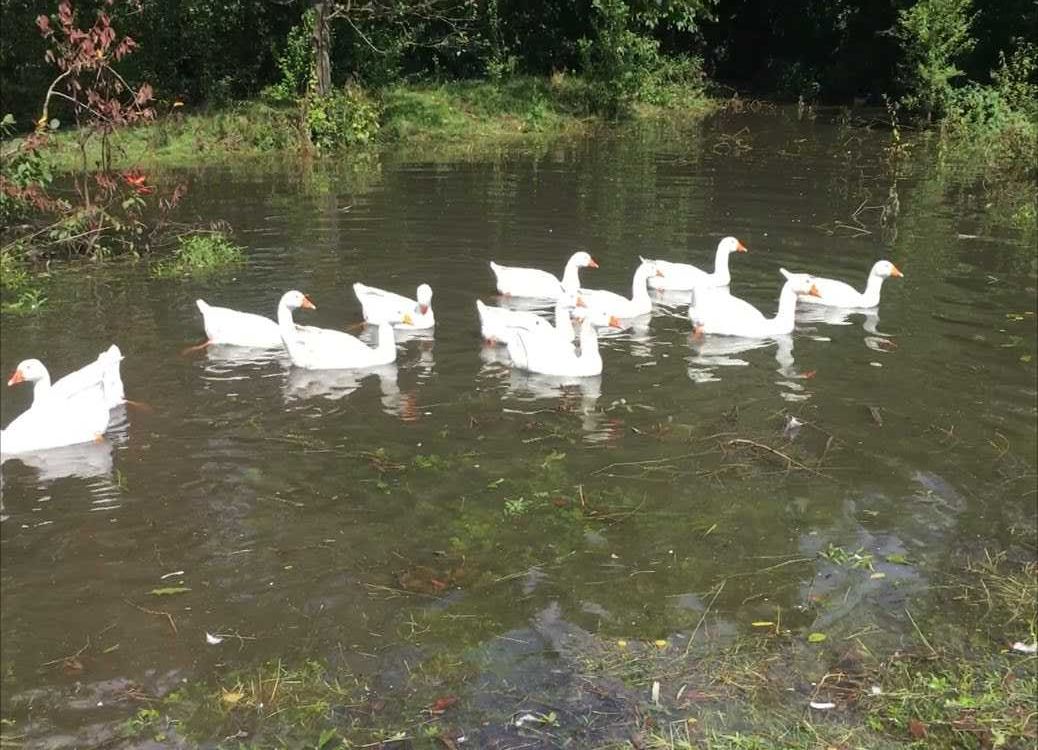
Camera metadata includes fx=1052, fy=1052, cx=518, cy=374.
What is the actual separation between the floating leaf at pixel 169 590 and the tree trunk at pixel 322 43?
20.1 metres

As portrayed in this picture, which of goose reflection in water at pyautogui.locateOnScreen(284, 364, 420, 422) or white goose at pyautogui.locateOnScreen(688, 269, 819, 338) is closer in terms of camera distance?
goose reflection in water at pyautogui.locateOnScreen(284, 364, 420, 422)

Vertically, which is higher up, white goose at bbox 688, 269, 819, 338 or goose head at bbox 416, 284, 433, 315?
goose head at bbox 416, 284, 433, 315

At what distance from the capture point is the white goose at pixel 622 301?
1061 cm

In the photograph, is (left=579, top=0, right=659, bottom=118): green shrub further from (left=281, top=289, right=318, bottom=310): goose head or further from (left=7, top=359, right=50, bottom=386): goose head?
(left=7, top=359, right=50, bottom=386): goose head

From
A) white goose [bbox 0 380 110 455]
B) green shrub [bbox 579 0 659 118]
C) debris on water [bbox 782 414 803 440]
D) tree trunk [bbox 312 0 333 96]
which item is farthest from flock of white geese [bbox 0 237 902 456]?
green shrub [bbox 579 0 659 118]

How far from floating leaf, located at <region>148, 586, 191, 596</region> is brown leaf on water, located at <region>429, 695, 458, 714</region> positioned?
1.75 m

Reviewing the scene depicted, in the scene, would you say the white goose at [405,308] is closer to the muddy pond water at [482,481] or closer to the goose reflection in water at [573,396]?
the muddy pond water at [482,481]

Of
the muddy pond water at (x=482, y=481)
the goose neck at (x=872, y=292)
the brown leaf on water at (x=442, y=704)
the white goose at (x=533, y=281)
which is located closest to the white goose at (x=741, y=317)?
the muddy pond water at (x=482, y=481)

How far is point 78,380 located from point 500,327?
12.3 ft

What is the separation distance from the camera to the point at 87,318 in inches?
417

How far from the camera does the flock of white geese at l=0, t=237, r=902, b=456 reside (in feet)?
25.5

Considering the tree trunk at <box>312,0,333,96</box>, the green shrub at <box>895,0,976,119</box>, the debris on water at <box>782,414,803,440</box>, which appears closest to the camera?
the debris on water at <box>782,414,803,440</box>

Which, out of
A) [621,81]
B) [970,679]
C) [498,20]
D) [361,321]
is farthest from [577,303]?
[498,20]

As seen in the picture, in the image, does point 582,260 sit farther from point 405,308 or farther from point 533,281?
point 405,308
